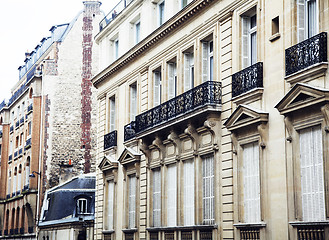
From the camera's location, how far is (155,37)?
27.0m

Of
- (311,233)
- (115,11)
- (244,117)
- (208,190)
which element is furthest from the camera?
(115,11)

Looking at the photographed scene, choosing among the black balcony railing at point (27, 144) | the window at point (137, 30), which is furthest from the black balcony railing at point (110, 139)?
the black balcony railing at point (27, 144)

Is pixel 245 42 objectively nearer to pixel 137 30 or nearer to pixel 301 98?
pixel 301 98

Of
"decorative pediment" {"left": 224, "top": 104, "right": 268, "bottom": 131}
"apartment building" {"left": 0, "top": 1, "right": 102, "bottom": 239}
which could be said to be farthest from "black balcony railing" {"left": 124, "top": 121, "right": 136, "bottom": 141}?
"apartment building" {"left": 0, "top": 1, "right": 102, "bottom": 239}

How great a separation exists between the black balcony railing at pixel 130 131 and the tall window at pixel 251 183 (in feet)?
30.6

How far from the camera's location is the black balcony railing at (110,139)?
101 ft

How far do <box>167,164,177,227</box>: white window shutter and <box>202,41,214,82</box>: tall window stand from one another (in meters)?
3.86

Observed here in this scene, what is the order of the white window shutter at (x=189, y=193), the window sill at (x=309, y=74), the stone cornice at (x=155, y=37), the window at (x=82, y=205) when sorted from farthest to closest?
the window at (x=82, y=205)
the stone cornice at (x=155, y=37)
the white window shutter at (x=189, y=193)
the window sill at (x=309, y=74)

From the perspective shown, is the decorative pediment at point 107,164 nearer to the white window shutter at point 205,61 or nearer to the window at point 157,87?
the window at point 157,87

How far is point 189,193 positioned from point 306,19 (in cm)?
842

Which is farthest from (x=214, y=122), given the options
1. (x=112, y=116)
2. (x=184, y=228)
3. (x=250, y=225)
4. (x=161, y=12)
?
(x=112, y=116)

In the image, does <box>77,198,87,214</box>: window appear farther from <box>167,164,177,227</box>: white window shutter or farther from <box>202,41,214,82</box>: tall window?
<box>202,41,214,82</box>: tall window

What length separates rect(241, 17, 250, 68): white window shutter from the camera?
2077 centimetres

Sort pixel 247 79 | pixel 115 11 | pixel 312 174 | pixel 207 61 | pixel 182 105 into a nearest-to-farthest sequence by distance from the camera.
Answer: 1. pixel 312 174
2. pixel 247 79
3. pixel 207 61
4. pixel 182 105
5. pixel 115 11
